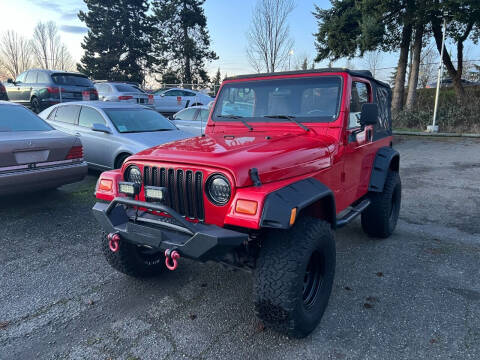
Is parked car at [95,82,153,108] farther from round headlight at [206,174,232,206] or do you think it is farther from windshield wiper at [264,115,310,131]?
round headlight at [206,174,232,206]

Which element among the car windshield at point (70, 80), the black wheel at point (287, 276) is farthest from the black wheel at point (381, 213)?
the car windshield at point (70, 80)

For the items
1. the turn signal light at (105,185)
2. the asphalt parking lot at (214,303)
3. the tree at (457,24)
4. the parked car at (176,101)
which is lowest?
the asphalt parking lot at (214,303)

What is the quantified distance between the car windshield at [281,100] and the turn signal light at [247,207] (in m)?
1.49

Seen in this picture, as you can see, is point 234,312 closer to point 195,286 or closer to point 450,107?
point 195,286

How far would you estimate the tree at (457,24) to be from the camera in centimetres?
1365

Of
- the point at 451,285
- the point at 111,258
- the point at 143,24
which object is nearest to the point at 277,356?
the point at 111,258

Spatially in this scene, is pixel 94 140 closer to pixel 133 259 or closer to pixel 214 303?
pixel 133 259

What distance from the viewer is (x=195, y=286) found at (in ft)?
11.1

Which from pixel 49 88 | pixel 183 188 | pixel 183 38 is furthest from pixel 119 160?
pixel 183 38

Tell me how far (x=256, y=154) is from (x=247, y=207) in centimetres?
54

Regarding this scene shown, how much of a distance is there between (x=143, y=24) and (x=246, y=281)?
115 feet

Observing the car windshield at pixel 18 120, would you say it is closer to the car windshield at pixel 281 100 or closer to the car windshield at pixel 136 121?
the car windshield at pixel 136 121

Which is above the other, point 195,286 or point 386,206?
point 386,206

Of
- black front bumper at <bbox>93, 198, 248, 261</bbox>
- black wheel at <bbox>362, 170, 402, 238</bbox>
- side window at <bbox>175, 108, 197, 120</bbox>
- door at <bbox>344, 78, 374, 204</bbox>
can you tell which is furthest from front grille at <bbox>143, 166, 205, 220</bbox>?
side window at <bbox>175, 108, 197, 120</bbox>
